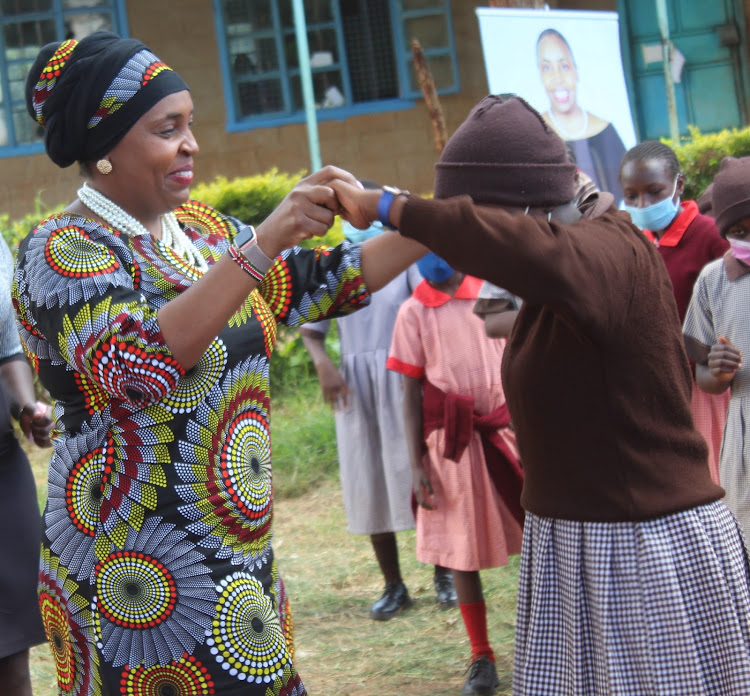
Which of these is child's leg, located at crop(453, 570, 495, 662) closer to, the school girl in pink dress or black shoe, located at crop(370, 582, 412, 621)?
A: the school girl in pink dress

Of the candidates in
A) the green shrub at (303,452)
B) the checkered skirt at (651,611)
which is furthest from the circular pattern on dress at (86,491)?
the green shrub at (303,452)

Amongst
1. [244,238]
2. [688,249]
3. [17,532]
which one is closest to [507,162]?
[244,238]

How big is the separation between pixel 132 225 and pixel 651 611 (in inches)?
52.8

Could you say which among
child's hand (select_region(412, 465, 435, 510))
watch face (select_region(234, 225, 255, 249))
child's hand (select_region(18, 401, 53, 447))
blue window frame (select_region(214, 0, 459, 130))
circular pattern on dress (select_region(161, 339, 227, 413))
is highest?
blue window frame (select_region(214, 0, 459, 130))

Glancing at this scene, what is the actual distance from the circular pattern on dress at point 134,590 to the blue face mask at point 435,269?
2.12 meters

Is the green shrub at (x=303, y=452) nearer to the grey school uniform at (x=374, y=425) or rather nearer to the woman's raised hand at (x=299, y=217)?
the grey school uniform at (x=374, y=425)

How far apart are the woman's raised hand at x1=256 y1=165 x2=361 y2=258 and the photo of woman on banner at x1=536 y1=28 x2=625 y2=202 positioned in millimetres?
3807

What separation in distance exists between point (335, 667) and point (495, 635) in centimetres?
69

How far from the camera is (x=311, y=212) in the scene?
219 centimetres

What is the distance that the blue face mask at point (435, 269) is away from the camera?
412 cm

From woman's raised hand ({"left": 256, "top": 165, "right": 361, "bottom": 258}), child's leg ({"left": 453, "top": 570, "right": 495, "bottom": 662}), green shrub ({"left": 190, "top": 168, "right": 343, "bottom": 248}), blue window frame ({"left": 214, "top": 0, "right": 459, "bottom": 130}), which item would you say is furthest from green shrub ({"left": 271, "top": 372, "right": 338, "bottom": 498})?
woman's raised hand ({"left": 256, "top": 165, "right": 361, "bottom": 258})

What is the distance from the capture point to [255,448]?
2348 millimetres

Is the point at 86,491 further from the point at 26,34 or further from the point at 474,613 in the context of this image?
the point at 26,34

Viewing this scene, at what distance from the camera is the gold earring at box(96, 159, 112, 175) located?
233 cm
